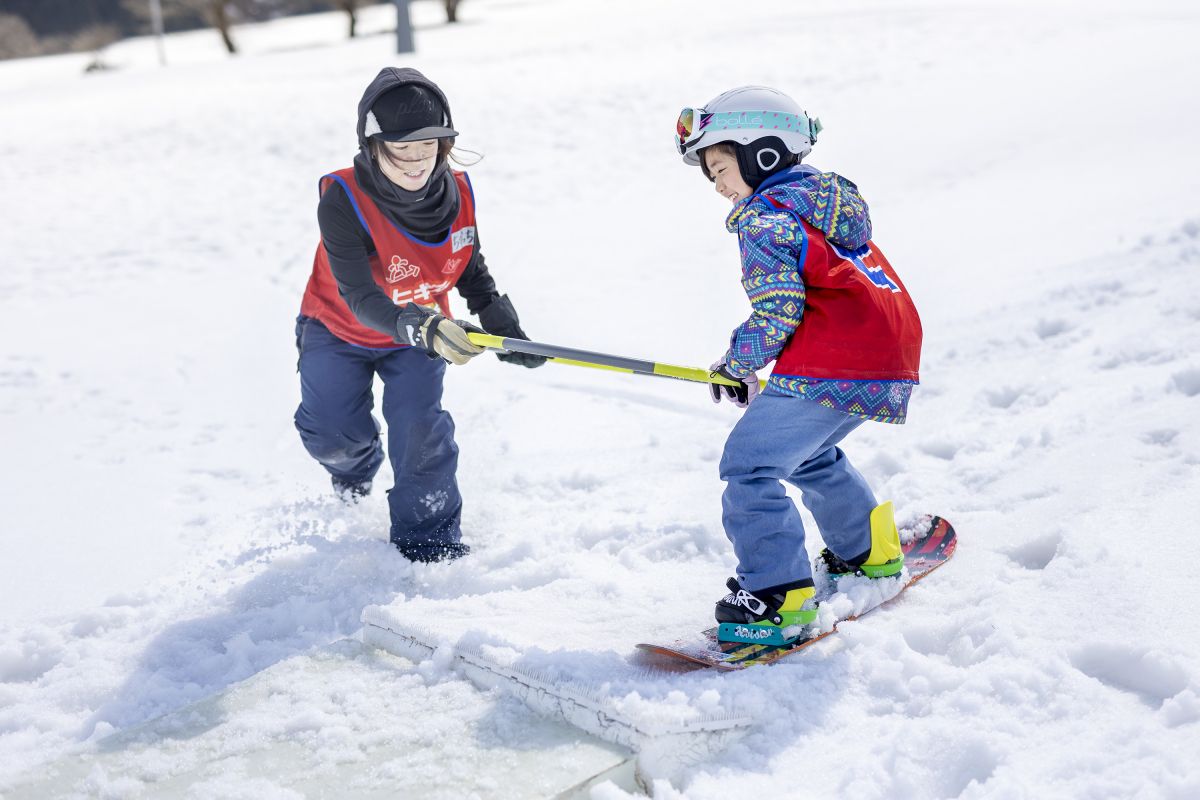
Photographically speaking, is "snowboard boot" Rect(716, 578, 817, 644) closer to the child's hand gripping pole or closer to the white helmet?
the child's hand gripping pole

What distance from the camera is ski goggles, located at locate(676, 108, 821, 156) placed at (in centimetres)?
271

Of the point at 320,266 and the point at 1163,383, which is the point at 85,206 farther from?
the point at 1163,383

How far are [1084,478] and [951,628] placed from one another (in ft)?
3.48

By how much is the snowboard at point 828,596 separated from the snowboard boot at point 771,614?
2 centimetres

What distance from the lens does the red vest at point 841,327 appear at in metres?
2.68

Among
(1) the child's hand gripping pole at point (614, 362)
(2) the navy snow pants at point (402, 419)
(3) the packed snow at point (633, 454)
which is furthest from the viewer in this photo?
(2) the navy snow pants at point (402, 419)

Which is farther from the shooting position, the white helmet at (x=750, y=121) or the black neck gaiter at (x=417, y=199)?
the black neck gaiter at (x=417, y=199)

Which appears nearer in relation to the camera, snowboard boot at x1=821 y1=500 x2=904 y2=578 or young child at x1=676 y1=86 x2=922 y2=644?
young child at x1=676 y1=86 x2=922 y2=644

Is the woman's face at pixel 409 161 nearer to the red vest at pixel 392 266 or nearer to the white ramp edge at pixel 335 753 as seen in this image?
the red vest at pixel 392 266

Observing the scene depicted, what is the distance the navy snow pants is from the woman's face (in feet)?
1.90

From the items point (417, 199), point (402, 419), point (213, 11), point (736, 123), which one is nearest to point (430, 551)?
point (402, 419)

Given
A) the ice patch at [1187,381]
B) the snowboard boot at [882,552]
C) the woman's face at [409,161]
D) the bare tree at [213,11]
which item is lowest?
the snowboard boot at [882,552]

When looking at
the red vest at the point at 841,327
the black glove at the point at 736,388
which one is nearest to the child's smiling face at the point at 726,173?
the red vest at the point at 841,327

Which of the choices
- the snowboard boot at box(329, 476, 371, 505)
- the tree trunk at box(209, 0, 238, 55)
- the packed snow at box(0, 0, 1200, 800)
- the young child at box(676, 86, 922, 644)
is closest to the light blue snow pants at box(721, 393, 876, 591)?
the young child at box(676, 86, 922, 644)
